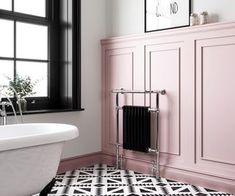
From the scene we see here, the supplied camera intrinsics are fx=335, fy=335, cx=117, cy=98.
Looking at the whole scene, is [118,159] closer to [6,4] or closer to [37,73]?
[37,73]

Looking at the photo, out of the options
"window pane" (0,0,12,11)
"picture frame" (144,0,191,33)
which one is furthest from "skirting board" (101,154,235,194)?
"window pane" (0,0,12,11)

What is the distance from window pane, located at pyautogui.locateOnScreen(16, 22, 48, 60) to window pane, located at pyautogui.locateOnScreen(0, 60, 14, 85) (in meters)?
0.13

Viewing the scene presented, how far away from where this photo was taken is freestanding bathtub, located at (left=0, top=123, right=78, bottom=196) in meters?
1.99

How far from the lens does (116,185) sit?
2967mm

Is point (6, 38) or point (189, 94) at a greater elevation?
point (6, 38)

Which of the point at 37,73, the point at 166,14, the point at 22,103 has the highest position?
the point at 166,14

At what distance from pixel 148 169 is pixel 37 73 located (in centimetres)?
150

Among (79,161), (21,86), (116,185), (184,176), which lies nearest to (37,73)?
(21,86)

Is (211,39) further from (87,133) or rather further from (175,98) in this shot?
(87,133)

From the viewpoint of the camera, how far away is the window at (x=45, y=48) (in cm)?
324

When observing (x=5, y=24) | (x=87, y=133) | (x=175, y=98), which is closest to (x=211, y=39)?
(x=175, y=98)

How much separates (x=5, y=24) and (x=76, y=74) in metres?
0.86

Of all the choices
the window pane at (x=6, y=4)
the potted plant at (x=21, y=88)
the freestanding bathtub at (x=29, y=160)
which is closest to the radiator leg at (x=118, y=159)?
the potted plant at (x=21, y=88)

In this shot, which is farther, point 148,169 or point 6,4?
point 148,169
